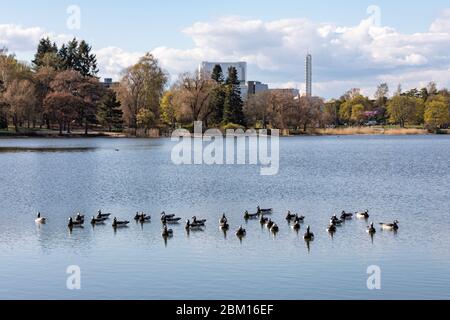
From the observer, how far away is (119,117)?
13225 cm

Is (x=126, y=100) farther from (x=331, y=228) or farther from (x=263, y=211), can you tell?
(x=331, y=228)

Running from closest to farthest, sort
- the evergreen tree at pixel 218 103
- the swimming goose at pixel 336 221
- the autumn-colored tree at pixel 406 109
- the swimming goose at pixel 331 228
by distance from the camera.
A: the swimming goose at pixel 331 228, the swimming goose at pixel 336 221, the evergreen tree at pixel 218 103, the autumn-colored tree at pixel 406 109

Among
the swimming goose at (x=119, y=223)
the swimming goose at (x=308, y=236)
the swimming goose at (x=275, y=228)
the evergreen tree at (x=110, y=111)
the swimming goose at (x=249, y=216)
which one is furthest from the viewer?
the evergreen tree at (x=110, y=111)

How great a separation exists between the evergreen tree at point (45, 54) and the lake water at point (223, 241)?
8828cm

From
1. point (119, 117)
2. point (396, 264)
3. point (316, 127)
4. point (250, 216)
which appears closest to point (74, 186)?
point (250, 216)

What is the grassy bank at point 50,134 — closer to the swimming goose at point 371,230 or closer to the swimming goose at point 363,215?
the swimming goose at point 363,215

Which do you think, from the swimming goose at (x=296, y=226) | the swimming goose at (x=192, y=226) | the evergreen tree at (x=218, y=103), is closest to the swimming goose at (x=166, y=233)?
the swimming goose at (x=192, y=226)

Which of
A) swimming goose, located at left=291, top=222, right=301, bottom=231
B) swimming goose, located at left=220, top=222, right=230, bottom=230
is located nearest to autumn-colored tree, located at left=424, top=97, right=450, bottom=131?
swimming goose, located at left=291, top=222, right=301, bottom=231

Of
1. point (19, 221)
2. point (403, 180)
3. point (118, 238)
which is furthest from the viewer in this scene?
point (403, 180)

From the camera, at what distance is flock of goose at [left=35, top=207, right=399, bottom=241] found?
32.3 meters

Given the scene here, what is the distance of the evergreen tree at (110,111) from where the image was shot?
129375 millimetres

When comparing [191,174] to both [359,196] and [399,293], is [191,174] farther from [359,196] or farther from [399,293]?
[399,293]

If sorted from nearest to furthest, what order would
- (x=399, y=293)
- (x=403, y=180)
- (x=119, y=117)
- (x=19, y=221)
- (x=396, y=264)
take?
(x=399, y=293)
(x=396, y=264)
(x=19, y=221)
(x=403, y=180)
(x=119, y=117)
